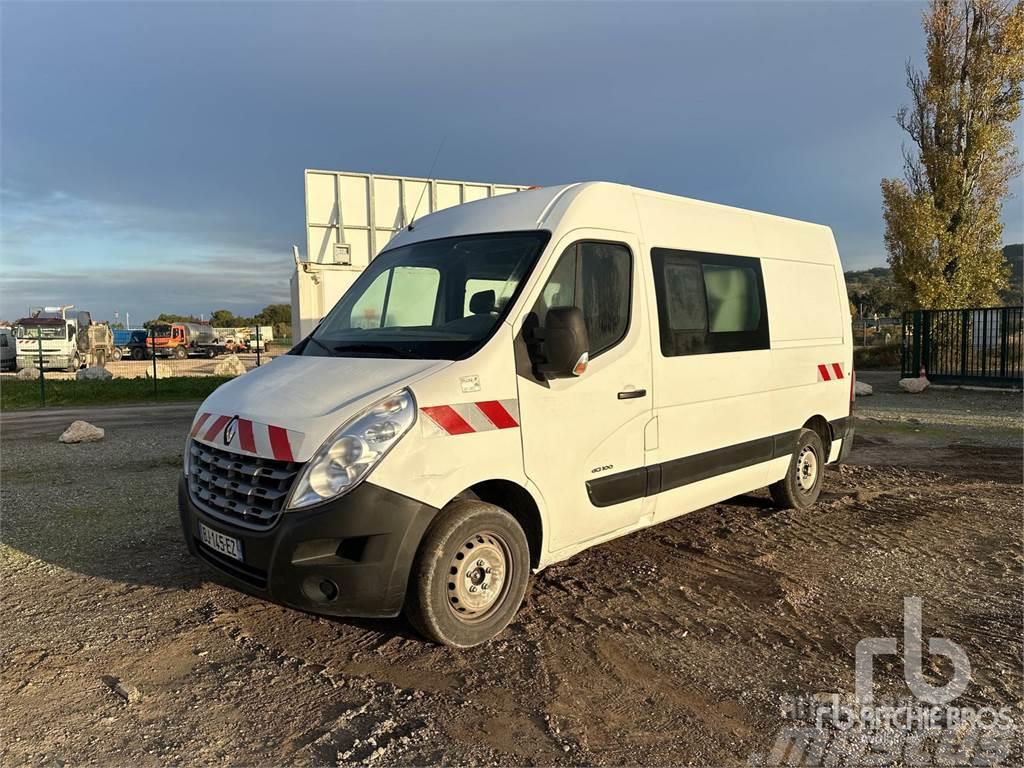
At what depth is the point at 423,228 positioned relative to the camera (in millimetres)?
4906

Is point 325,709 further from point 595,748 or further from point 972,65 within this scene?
point 972,65

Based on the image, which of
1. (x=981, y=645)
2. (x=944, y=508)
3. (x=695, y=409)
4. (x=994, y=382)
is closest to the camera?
(x=981, y=645)

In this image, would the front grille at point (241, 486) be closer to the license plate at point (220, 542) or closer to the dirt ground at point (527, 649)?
the license plate at point (220, 542)

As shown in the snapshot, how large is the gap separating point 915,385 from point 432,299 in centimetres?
1604

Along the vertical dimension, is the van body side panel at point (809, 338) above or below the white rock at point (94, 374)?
above

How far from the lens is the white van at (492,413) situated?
320cm

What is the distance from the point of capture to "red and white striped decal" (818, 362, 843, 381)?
6.28 meters

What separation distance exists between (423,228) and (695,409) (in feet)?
7.80

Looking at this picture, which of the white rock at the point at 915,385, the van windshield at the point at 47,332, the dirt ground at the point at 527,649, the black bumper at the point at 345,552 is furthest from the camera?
the van windshield at the point at 47,332

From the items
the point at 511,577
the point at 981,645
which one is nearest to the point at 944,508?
the point at 981,645

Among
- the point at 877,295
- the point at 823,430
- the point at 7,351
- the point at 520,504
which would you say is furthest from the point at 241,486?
the point at 877,295

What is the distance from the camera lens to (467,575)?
352cm

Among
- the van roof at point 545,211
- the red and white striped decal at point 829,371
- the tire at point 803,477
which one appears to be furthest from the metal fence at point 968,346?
the van roof at point 545,211

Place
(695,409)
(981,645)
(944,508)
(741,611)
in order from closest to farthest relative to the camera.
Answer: (981,645), (741,611), (695,409), (944,508)
